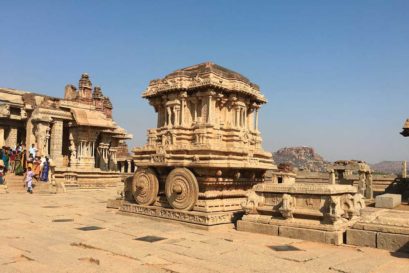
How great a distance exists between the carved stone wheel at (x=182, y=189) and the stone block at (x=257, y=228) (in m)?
1.53

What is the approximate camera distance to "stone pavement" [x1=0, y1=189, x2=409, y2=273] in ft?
17.6

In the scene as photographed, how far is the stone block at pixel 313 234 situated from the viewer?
23.3 ft

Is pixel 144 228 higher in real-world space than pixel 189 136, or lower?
lower

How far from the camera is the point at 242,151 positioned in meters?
11.1

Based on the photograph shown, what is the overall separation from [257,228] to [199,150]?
9.16 ft

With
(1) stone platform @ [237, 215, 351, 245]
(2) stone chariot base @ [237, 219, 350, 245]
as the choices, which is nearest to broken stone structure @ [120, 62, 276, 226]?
(1) stone platform @ [237, 215, 351, 245]

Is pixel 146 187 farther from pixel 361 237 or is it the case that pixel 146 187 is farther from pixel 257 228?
pixel 361 237

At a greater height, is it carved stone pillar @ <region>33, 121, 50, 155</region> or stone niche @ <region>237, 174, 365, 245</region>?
carved stone pillar @ <region>33, 121, 50, 155</region>

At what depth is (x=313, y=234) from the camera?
24.1 ft

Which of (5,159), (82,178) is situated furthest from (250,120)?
(5,159)

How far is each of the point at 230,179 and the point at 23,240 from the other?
545 cm

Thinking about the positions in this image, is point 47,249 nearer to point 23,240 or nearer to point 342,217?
point 23,240

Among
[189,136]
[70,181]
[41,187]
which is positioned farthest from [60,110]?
[189,136]

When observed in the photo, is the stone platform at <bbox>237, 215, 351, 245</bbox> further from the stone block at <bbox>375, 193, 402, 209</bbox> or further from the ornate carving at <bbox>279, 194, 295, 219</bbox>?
the stone block at <bbox>375, 193, 402, 209</bbox>
